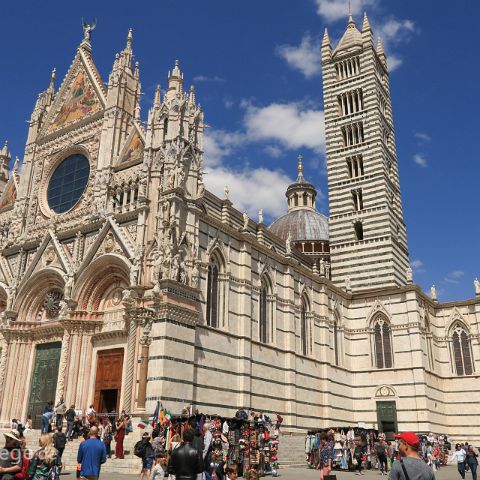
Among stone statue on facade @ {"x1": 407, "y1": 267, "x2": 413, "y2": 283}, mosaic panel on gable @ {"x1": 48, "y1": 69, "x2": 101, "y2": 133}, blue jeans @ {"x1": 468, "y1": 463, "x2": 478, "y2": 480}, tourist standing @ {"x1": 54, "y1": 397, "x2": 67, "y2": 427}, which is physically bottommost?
A: blue jeans @ {"x1": 468, "y1": 463, "x2": 478, "y2": 480}

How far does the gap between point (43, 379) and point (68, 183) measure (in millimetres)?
9916

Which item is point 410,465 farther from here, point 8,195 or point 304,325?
point 8,195

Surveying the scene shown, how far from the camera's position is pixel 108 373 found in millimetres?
21953

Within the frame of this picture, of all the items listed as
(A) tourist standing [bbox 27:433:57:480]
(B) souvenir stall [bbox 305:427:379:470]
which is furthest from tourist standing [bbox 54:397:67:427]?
(A) tourist standing [bbox 27:433:57:480]

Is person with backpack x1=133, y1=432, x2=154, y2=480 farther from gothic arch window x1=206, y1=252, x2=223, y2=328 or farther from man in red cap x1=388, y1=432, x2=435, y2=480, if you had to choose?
gothic arch window x1=206, y1=252, x2=223, y2=328

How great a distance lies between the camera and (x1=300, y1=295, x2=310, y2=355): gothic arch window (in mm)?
29562

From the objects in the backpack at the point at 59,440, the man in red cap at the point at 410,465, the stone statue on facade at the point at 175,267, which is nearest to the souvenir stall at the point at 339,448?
the stone statue on facade at the point at 175,267

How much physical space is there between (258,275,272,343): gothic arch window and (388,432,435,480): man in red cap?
69.3 feet

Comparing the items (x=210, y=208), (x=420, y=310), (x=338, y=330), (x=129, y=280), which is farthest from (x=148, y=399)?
(x=420, y=310)

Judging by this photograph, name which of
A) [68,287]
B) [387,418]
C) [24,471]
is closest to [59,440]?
[24,471]

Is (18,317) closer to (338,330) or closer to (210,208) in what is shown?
(210,208)

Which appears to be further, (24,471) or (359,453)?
(359,453)

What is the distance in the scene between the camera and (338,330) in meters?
32.8

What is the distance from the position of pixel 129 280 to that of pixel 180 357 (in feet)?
13.4
